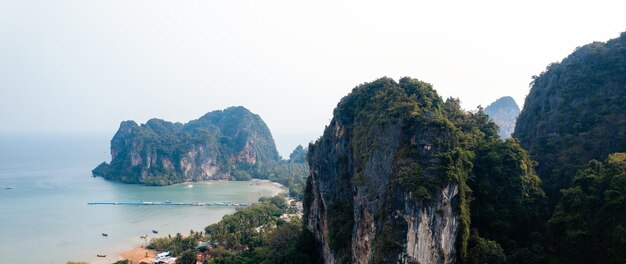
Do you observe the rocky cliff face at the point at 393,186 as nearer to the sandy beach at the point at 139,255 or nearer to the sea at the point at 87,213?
the sandy beach at the point at 139,255

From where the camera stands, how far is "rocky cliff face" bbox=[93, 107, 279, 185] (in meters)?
73.2

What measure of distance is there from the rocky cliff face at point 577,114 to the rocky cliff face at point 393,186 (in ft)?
24.3

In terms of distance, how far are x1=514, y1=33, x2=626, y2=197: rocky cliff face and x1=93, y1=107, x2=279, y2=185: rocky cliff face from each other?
2314 inches

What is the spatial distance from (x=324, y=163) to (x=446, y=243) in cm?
1010

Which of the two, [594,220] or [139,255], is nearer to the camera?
[594,220]

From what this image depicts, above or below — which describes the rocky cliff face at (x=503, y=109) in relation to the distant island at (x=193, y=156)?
above

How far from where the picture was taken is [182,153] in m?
75.9

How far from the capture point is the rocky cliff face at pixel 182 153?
7325cm

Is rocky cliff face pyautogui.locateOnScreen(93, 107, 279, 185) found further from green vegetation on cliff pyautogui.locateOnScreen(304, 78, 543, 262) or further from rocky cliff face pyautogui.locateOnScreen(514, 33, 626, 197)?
rocky cliff face pyautogui.locateOnScreen(514, 33, 626, 197)

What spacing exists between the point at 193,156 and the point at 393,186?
67678 millimetres

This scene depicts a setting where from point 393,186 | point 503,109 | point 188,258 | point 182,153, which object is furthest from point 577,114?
point 503,109

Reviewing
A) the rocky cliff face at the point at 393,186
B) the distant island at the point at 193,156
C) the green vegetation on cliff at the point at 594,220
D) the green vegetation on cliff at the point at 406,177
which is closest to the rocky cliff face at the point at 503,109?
the distant island at the point at 193,156

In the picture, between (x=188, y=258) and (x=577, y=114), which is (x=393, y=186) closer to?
(x=577, y=114)

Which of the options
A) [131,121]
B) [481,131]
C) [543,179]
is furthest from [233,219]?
[131,121]
